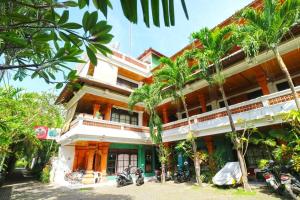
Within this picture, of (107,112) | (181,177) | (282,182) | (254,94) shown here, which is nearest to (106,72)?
(107,112)

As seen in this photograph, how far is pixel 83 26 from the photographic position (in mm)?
1155

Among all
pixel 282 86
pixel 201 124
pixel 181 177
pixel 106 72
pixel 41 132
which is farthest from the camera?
pixel 106 72

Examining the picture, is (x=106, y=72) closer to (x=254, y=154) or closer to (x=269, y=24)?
(x=269, y=24)

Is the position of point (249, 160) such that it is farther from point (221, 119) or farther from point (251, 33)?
point (251, 33)

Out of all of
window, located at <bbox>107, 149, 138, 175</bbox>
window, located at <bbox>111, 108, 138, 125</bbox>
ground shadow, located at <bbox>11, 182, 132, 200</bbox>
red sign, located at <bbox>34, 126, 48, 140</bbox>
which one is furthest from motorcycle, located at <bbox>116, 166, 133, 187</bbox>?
red sign, located at <bbox>34, 126, 48, 140</bbox>

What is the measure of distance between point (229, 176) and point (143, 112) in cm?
988

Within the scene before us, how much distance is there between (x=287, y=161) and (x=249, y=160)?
14.9ft

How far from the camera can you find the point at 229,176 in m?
9.42

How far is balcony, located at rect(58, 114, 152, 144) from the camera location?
12.1 meters

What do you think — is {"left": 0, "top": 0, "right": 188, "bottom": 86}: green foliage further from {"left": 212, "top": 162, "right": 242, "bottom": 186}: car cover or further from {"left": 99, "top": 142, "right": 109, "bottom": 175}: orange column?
{"left": 99, "top": 142, "right": 109, "bottom": 175}: orange column

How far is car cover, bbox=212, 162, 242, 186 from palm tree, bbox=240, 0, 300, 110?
4349 millimetres

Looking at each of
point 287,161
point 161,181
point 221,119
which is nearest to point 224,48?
point 221,119

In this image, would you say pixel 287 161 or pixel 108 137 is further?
pixel 108 137

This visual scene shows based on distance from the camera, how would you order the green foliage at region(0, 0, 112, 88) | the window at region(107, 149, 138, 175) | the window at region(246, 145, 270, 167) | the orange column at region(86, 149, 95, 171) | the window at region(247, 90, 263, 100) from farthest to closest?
the window at region(107, 149, 138, 175), the orange column at region(86, 149, 95, 171), the window at region(247, 90, 263, 100), the window at region(246, 145, 270, 167), the green foliage at region(0, 0, 112, 88)
